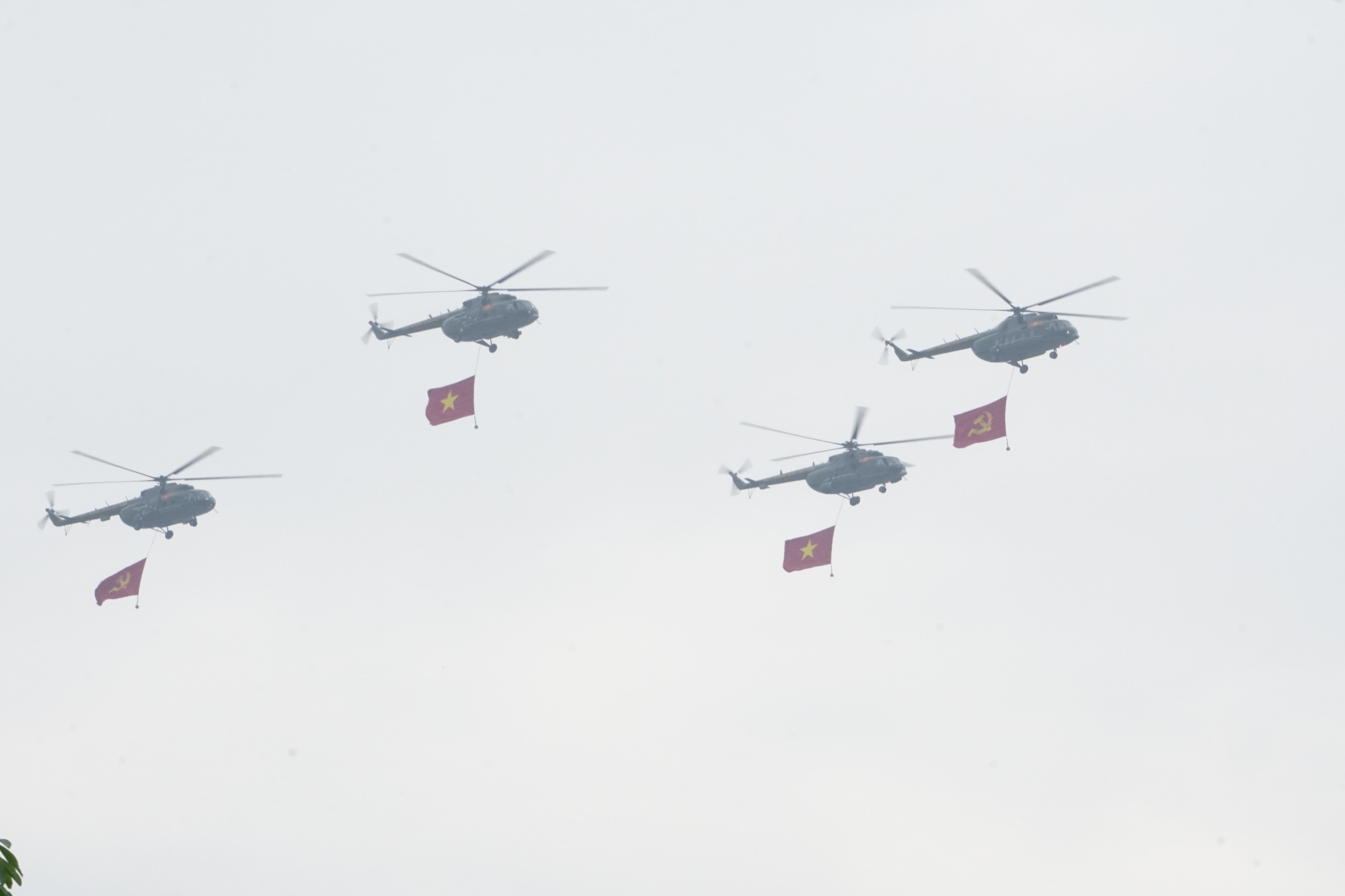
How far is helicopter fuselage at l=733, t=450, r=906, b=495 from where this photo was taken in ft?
312

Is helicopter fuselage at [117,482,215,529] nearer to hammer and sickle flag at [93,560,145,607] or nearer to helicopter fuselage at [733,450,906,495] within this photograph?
hammer and sickle flag at [93,560,145,607]

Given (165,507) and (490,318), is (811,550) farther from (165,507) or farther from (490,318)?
(165,507)

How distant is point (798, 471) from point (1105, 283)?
19.8 m

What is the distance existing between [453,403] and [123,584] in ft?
66.2

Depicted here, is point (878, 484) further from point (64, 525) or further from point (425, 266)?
point (64, 525)

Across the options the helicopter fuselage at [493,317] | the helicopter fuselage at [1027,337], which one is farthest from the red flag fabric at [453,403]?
the helicopter fuselage at [1027,337]

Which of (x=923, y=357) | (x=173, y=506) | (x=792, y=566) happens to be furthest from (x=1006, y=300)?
(x=173, y=506)

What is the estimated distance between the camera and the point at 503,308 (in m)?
95.5

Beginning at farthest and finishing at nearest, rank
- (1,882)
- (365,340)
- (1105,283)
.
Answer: (365,340), (1105,283), (1,882)

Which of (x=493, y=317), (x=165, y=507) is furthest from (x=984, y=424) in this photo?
(x=165, y=507)

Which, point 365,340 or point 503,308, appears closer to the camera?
point 503,308

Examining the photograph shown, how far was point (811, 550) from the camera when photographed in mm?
96125

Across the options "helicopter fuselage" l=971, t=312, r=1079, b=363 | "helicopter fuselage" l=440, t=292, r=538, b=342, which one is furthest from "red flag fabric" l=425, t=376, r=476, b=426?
"helicopter fuselage" l=971, t=312, r=1079, b=363

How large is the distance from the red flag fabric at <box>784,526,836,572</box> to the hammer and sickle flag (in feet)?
112
